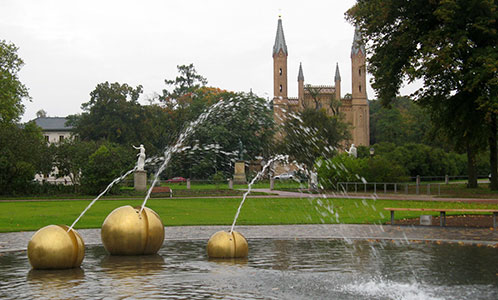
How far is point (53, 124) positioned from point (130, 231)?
365ft

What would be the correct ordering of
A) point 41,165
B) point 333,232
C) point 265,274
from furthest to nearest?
point 41,165
point 333,232
point 265,274

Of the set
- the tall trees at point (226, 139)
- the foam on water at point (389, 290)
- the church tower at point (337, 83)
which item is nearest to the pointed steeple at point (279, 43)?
the church tower at point (337, 83)

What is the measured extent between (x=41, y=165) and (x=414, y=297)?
48.6 metres

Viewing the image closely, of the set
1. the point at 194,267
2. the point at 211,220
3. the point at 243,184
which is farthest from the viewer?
the point at 243,184

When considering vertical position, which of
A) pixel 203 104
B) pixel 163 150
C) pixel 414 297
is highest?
pixel 203 104

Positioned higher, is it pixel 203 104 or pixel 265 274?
pixel 203 104

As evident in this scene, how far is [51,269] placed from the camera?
9859 mm

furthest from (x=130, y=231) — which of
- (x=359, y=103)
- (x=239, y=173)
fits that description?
(x=359, y=103)

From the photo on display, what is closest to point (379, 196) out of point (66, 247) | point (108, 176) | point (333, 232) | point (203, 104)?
point (108, 176)

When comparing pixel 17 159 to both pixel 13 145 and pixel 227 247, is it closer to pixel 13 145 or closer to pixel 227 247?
pixel 13 145

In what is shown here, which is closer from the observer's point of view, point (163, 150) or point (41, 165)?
point (41, 165)

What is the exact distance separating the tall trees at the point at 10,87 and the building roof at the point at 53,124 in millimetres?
55421

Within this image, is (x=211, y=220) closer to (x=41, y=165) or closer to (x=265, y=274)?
(x=265, y=274)

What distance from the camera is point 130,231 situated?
1107cm
